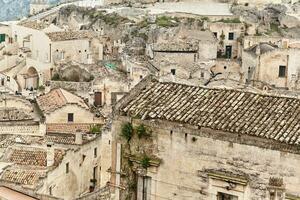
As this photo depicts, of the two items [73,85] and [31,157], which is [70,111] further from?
[31,157]

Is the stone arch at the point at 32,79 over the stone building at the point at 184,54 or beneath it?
beneath

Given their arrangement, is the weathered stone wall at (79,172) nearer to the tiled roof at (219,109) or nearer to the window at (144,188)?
the window at (144,188)

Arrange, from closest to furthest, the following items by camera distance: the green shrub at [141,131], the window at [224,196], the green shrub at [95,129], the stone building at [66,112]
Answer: the window at [224,196], the green shrub at [141,131], the green shrub at [95,129], the stone building at [66,112]

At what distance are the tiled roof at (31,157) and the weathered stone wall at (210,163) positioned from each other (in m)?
13.1

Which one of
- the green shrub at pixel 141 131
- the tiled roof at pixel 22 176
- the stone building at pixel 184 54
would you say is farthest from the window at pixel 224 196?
the stone building at pixel 184 54

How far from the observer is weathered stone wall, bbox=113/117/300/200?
56.8ft

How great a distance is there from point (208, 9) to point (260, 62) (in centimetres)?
2773

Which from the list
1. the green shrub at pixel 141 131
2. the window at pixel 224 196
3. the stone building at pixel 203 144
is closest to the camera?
the stone building at pixel 203 144

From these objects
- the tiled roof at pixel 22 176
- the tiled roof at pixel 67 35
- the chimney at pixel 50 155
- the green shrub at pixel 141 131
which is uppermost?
the tiled roof at pixel 67 35

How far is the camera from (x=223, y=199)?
60.6ft

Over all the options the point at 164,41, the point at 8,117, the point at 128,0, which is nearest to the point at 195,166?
the point at 8,117

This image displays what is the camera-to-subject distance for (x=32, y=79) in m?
59.9

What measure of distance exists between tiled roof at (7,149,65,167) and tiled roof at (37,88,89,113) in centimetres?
957

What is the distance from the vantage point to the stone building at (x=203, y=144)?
17.5m
